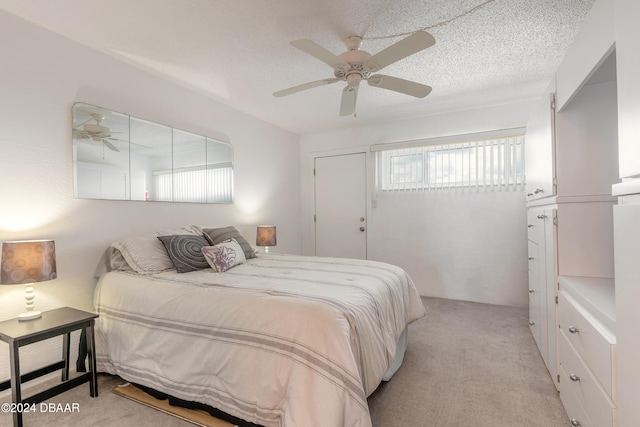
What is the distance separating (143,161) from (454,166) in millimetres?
3582

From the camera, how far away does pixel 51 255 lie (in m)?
1.88

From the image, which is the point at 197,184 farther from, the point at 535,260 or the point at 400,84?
the point at 535,260

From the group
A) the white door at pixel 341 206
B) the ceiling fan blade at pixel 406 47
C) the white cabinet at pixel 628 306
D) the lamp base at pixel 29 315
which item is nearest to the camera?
the white cabinet at pixel 628 306

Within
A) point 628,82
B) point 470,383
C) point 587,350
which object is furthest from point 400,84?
point 470,383

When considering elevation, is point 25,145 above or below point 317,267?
above

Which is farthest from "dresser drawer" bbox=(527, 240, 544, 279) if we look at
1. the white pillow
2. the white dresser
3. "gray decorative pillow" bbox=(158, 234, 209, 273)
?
"gray decorative pillow" bbox=(158, 234, 209, 273)

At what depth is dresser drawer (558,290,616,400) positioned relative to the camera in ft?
3.72

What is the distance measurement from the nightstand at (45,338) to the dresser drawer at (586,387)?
2596 millimetres

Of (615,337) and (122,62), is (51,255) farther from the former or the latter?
(615,337)

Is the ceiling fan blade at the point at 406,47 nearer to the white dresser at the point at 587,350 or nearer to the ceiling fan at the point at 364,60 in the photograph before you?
the ceiling fan at the point at 364,60

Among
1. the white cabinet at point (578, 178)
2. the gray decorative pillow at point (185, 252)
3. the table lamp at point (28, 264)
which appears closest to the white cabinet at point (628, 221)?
the white cabinet at point (578, 178)

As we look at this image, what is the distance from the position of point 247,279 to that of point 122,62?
2.19 metres

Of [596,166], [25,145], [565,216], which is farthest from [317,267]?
[25,145]

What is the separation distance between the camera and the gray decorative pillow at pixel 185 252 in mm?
2355
